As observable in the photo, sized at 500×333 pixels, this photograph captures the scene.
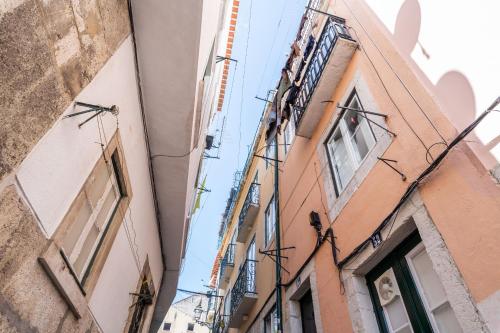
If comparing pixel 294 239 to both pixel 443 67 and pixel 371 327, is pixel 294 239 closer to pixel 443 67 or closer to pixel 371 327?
pixel 371 327

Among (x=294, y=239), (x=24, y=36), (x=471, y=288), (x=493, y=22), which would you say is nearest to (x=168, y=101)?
(x=24, y=36)

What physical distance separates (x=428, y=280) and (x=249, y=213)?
26.5 feet

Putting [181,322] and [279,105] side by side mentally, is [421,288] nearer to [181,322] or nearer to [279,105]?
[279,105]

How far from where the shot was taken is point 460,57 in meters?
3.26

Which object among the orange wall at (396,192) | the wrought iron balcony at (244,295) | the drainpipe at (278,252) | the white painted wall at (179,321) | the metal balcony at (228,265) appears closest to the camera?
the orange wall at (396,192)

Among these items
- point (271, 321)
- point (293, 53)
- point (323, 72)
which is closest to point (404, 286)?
point (323, 72)

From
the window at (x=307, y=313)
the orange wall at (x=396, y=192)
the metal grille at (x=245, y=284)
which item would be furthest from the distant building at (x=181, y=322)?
the orange wall at (x=396, y=192)

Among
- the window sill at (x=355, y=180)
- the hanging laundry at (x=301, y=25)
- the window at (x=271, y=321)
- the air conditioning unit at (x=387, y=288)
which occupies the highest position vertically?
the hanging laundry at (x=301, y=25)

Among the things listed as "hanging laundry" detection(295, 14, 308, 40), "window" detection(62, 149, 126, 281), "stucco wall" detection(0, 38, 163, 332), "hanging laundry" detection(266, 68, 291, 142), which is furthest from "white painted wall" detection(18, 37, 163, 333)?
"hanging laundry" detection(295, 14, 308, 40)

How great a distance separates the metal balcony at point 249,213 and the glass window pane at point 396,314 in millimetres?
7390

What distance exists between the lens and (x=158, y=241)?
9.13m

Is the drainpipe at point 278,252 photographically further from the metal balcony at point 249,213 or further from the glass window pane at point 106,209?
the glass window pane at point 106,209

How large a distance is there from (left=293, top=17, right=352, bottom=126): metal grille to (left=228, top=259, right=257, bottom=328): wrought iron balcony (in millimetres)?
4897

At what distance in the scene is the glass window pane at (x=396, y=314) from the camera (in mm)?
3495
